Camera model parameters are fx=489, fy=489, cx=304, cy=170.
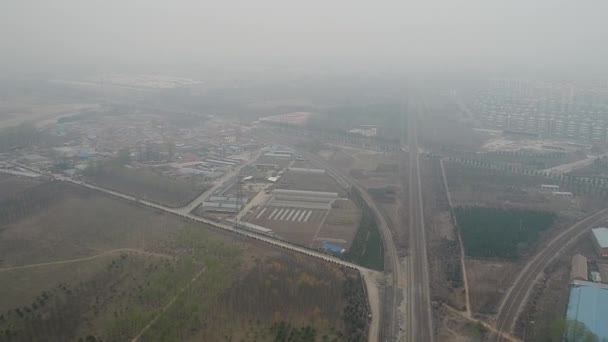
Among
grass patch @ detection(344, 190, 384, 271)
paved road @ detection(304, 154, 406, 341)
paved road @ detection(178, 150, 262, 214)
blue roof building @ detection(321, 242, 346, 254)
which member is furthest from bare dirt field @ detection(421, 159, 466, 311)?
paved road @ detection(178, 150, 262, 214)

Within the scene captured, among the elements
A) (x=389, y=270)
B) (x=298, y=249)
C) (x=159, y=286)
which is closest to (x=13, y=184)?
(x=159, y=286)

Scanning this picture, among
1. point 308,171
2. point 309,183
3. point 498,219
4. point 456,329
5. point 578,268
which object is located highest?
point 308,171

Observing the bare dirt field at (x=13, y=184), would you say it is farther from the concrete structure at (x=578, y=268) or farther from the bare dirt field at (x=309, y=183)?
the concrete structure at (x=578, y=268)

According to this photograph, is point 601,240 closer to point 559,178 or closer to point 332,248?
point 559,178

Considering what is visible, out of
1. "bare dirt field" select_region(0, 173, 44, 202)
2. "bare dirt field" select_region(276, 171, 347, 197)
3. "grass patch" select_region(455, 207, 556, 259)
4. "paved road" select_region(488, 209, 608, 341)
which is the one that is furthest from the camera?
"bare dirt field" select_region(276, 171, 347, 197)

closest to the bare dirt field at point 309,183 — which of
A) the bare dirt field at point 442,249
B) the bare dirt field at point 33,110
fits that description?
the bare dirt field at point 442,249

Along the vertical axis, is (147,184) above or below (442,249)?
above

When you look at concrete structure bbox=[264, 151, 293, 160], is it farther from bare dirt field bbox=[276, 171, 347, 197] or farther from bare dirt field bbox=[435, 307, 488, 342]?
bare dirt field bbox=[435, 307, 488, 342]

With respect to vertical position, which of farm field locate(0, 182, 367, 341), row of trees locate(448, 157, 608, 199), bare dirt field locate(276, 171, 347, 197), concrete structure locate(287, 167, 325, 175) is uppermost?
row of trees locate(448, 157, 608, 199)
